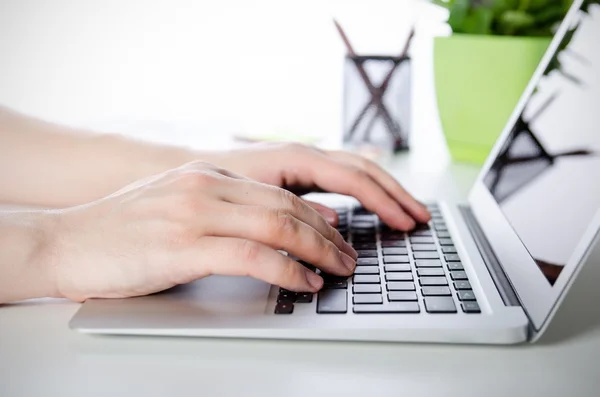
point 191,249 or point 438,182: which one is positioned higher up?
point 191,249

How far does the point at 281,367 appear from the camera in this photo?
460 millimetres

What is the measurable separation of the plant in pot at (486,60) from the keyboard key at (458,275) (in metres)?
0.54

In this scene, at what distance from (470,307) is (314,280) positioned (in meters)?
0.12

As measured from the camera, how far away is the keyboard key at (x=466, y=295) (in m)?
0.53

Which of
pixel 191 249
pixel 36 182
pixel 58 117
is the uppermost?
pixel 191 249

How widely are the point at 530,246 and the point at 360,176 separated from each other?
0.23m

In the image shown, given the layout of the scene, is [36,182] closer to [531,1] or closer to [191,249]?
[191,249]

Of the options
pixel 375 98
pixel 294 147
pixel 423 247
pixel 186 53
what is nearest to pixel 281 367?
pixel 423 247

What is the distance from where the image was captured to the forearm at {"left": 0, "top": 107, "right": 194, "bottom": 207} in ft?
2.64

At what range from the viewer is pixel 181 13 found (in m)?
1.66

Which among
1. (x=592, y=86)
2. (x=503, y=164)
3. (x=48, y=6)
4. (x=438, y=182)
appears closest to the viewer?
(x=592, y=86)

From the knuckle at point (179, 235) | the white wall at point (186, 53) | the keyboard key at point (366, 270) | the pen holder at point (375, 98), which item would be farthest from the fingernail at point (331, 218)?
the white wall at point (186, 53)

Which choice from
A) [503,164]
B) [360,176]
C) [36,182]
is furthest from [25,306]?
[503,164]

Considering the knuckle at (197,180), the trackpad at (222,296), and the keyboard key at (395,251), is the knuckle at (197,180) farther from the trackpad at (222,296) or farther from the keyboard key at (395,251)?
the keyboard key at (395,251)
